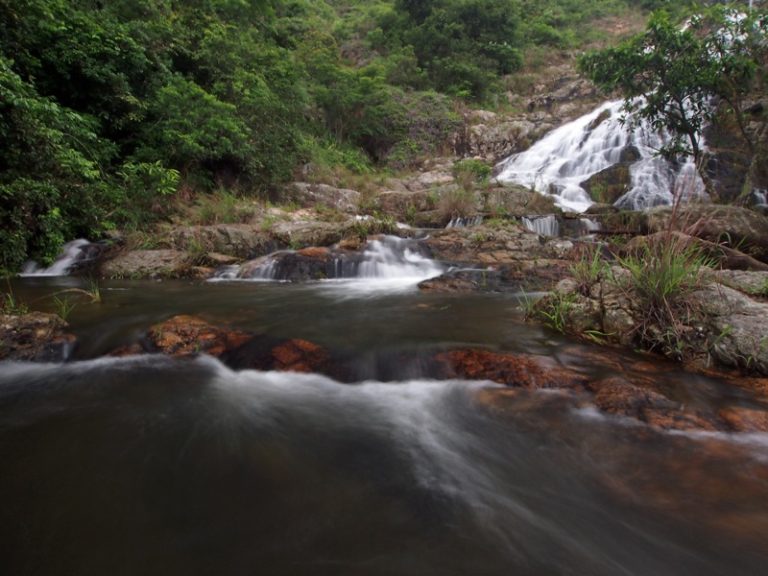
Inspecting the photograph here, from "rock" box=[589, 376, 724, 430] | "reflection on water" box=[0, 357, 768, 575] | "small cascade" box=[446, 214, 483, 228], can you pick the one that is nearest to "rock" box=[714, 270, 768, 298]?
"rock" box=[589, 376, 724, 430]

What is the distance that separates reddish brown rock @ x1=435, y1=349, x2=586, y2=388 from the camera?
256 cm

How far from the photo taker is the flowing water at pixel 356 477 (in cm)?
134

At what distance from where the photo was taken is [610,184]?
12031 millimetres

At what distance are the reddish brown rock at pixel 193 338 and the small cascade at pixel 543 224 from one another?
26.6 ft

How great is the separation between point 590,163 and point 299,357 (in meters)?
14.0

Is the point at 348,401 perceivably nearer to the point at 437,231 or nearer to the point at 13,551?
the point at 13,551

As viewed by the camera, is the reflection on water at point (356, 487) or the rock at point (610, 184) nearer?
the reflection on water at point (356, 487)

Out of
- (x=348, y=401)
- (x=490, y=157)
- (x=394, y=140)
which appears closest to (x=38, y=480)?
(x=348, y=401)

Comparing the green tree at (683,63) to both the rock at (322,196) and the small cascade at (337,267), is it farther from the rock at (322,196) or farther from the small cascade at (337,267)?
the rock at (322,196)

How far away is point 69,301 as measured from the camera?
15.3ft

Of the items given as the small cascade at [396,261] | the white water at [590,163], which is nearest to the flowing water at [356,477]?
the small cascade at [396,261]

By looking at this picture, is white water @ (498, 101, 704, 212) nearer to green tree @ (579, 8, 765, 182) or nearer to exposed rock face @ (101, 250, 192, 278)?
green tree @ (579, 8, 765, 182)

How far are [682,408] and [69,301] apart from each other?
6143 millimetres

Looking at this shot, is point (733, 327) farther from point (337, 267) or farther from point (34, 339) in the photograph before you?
point (337, 267)
